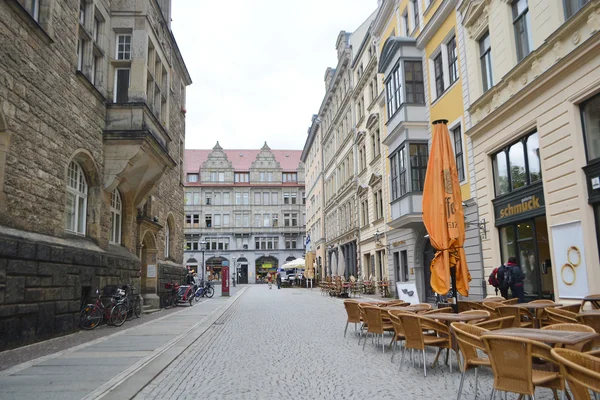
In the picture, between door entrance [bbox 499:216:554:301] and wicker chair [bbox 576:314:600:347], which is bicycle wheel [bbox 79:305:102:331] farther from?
door entrance [bbox 499:216:554:301]

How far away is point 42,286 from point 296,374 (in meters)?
5.73

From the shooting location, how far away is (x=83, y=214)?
44.3 feet

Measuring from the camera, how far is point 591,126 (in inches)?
413

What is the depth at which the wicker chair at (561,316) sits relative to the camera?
7.04 metres

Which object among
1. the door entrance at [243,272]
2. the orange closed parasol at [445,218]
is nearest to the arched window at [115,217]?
the orange closed parasol at [445,218]

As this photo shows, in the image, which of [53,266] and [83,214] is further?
[83,214]

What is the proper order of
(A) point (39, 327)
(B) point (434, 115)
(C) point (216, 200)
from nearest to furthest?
(A) point (39, 327), (B) point (434, 115), (C) point (216, 200)

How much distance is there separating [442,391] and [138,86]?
1247 cm

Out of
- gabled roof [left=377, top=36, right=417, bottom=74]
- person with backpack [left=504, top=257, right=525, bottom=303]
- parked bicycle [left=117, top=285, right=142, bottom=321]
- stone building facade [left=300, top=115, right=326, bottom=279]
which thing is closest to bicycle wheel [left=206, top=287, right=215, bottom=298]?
stone building facade [left=300, top=115, right=326, bottom=279]

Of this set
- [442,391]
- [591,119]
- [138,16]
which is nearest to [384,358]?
[442,391]

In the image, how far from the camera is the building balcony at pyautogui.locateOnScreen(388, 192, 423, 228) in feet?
64.8

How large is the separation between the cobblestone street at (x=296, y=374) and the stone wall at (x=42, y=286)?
2966mm

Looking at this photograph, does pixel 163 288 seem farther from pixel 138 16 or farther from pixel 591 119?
pixel 591 119

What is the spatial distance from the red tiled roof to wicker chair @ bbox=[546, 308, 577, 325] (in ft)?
235
